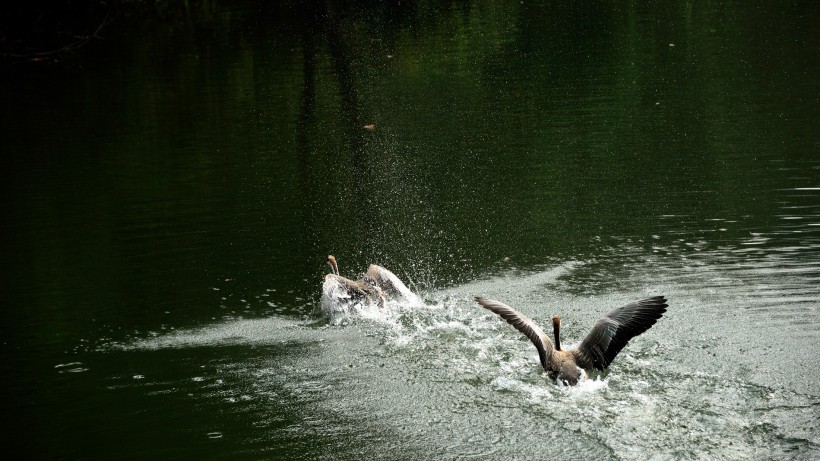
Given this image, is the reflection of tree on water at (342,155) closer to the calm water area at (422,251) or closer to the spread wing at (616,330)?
the calm water area at (422,251)

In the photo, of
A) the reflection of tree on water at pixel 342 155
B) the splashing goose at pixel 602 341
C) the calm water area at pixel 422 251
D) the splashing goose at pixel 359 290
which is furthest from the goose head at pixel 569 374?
the reflection of tree on water at pixel 342 155

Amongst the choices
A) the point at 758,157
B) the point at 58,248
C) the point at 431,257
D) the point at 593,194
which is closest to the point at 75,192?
the point at 58,248

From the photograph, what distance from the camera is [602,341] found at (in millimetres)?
7941

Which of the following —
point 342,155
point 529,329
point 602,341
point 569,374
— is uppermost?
point 342,155

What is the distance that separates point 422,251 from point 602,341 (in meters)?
4.25

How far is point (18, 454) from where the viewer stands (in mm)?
7992

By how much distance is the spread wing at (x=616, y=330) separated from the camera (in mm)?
7852

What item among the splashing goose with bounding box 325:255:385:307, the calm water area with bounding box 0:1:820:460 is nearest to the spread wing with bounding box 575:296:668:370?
the calm water area with bounding box 0:1:820:460

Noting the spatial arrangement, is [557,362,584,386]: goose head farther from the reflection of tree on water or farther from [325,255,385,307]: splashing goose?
the reflection of tree on water

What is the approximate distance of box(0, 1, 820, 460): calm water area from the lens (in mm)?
7762

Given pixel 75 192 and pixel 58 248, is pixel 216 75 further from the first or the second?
pixel 58 248

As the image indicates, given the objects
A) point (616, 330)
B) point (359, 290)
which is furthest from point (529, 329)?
point (359, 290)

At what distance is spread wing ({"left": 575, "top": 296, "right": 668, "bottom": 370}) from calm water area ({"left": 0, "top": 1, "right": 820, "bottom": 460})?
0.64ft

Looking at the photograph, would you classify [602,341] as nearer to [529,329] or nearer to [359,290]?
[529,329]
